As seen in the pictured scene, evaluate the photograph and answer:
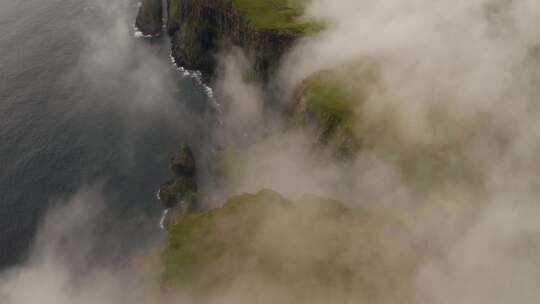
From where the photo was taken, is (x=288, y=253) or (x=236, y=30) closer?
(x=288, y=253)

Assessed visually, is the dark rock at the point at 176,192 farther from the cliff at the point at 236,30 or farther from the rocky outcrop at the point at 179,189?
the cliff at the point at 236,30

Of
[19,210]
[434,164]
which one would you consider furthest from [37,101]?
[434,164]

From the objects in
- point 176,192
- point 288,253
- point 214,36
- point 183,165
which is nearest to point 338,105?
point 288,253

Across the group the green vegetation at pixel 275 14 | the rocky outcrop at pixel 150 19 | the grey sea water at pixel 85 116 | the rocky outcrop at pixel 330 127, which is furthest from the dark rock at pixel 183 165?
the rocky outcrop at pixel 150 19

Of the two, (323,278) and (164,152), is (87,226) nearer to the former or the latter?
(164,152)

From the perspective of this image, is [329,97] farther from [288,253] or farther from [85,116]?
[85,116]

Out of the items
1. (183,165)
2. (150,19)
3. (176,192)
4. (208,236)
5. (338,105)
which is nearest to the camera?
(208,236)

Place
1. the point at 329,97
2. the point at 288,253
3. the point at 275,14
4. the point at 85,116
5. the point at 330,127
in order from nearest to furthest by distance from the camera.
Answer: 1. the point at 288,253
2. the point at 330,127
3. the point at 329,97
4. the point at 275,14
5. the point at 85,116
